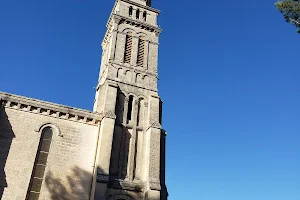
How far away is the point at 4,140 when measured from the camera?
57.1ft

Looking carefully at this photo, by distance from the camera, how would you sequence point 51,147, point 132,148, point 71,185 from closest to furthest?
1. point 71,185
2. point 51,147
3. point 132,148

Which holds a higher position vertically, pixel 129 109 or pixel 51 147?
pixel 129 109

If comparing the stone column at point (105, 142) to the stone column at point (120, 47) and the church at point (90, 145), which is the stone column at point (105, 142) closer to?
the church at point (90, 145)

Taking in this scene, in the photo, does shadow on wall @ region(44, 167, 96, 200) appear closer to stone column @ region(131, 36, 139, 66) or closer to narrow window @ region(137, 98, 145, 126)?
narrow window @ region(137, 98, 145, 126)

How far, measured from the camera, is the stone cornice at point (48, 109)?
61.5 ft

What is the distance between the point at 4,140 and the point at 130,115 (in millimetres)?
7991

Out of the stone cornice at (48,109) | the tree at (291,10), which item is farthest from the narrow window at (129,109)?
the tree at (291,10)

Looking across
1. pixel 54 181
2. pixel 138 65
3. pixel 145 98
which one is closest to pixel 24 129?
pixel 54 181

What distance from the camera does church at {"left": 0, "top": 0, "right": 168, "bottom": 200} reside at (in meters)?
17.2

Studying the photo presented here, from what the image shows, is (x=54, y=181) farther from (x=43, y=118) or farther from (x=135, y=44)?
(x=135, y=44)

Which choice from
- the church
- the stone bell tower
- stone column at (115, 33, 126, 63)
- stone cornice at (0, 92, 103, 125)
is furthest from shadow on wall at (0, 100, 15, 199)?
stone column at (115, 33, 126, 63)

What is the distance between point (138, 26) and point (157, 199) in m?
14.7

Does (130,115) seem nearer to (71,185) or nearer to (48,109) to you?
(48,109)

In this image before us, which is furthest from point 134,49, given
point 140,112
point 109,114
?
point 109,114
